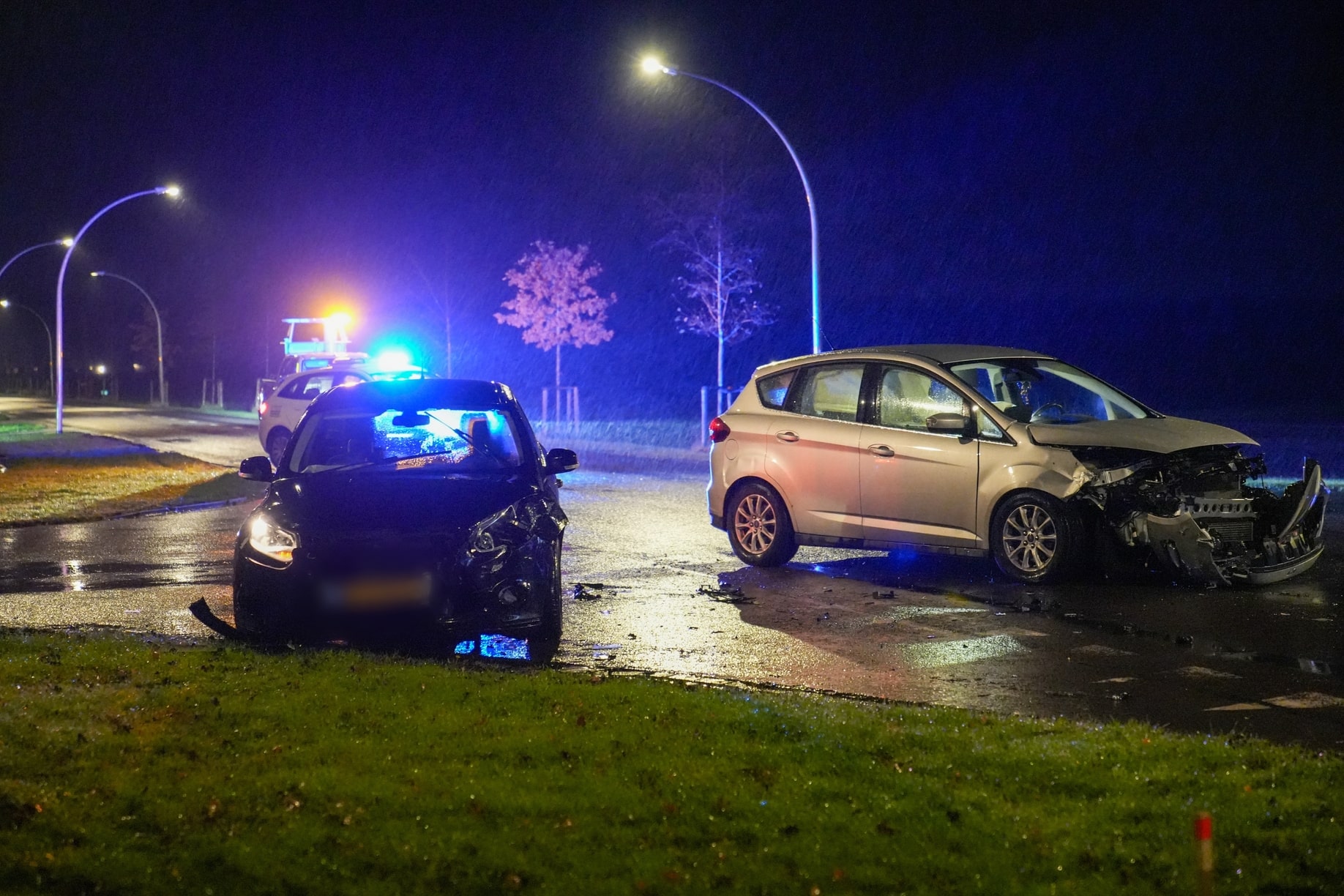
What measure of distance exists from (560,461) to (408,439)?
1.06 metres

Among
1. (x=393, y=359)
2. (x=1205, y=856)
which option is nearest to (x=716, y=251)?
(x=393, y=359)

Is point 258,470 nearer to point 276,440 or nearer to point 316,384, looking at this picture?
point 316,384

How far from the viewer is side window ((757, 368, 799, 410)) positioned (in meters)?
11.3

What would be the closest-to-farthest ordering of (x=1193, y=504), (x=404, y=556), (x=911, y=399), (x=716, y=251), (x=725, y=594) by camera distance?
(x=404, y=556) < (x=1193, y=504) < (x=725, y=594) < (x=911, y=399) < (x=716, y=251)

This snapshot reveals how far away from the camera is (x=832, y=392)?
1095cm

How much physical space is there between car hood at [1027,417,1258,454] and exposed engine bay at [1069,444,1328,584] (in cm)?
5

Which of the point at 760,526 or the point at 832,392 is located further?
the point at 760,526

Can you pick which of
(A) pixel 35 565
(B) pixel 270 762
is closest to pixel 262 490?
(A) pixel 35 565

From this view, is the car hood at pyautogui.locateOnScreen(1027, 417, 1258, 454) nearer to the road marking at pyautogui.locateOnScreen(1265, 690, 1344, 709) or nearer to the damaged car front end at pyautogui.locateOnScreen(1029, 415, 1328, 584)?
the damaged car front end at pyautogui.locateOnScreen(1029, 415, 1328, 584)

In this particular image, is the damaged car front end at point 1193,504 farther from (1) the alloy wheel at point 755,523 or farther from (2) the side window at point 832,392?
(1) the alloy wheel at point 755,523

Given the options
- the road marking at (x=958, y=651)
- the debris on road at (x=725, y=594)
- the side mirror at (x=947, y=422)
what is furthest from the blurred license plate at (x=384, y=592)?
the side mirror at (x=947, y=422)

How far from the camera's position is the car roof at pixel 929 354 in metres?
10.5

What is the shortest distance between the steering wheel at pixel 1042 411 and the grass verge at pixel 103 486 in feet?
36.1

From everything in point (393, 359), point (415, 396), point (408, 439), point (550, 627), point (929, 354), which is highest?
point (393, 359)
